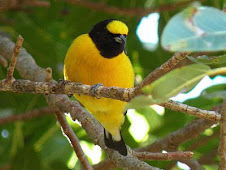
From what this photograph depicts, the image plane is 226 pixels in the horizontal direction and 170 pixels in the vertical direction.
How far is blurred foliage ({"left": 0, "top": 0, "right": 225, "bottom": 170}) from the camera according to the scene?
375cm

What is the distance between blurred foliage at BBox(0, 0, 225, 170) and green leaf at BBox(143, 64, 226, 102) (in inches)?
82.7

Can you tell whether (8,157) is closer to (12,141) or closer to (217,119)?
(12,141)

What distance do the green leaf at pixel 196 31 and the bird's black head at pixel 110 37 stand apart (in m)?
1.94

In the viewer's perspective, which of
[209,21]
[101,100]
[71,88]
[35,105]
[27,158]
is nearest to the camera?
[209,21]

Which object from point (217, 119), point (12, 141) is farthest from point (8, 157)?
point (217, 119)

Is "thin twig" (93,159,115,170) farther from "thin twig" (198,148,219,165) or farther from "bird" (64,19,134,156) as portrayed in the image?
"thin twig" (198,148,219,165)

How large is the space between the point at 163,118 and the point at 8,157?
1.42 metres

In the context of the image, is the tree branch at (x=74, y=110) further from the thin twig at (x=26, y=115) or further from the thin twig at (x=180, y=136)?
the thin twig at (x=180, y=136)

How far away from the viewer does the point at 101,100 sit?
10.7ft

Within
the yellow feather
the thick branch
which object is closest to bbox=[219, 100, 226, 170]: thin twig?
the yellow feather

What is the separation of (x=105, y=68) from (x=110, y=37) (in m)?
0.49

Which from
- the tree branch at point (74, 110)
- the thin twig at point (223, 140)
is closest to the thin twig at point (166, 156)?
the tree branch at point (74, 110)

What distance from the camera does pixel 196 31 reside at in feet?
4.60

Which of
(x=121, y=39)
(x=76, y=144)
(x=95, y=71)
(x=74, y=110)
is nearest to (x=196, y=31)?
(x=76, y=144)
